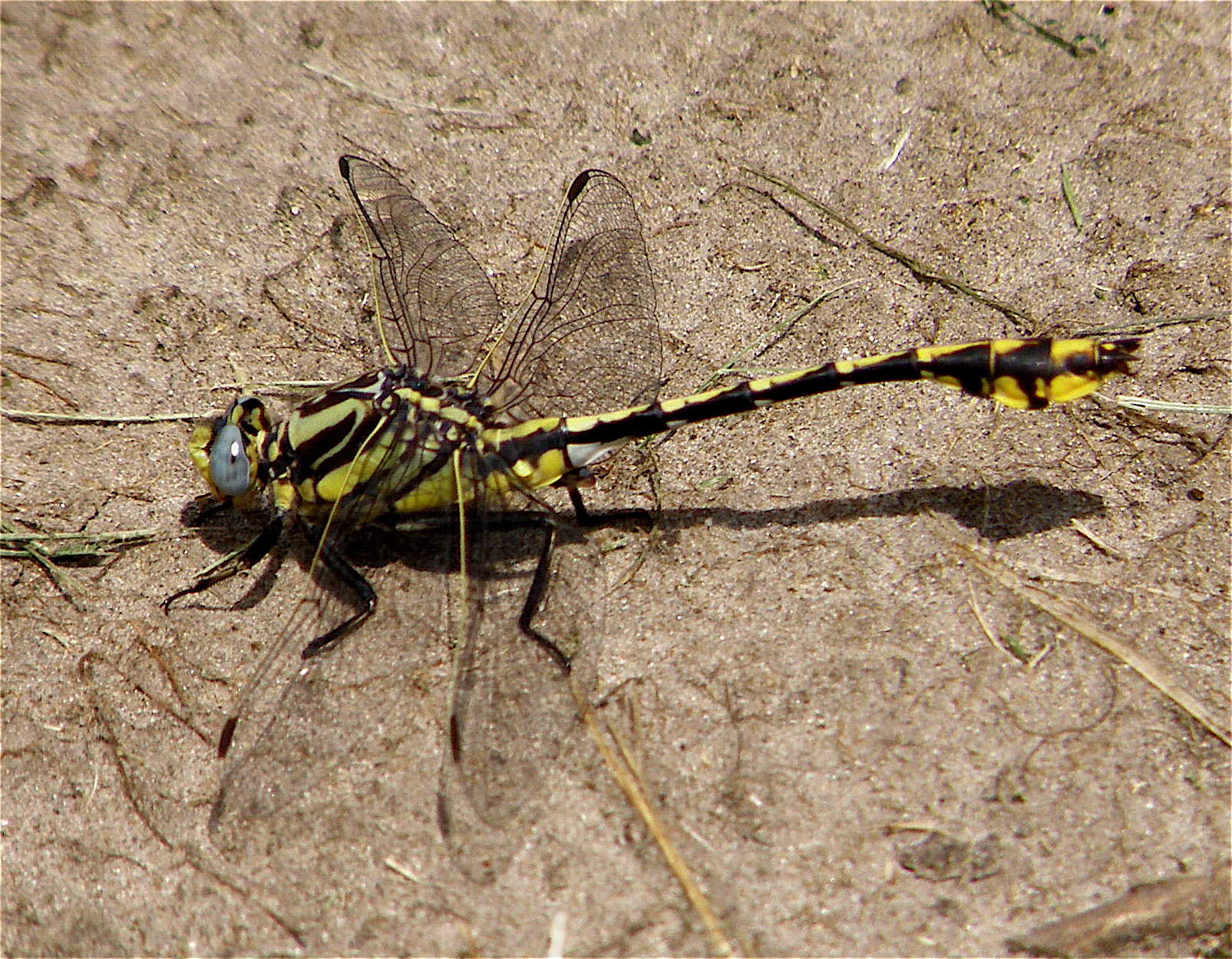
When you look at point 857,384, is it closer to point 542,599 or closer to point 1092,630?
point 1092,630

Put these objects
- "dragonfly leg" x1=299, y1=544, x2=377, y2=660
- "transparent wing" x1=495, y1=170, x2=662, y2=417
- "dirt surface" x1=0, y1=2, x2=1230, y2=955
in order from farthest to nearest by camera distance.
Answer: "transparent wing" x1=495, y1=170, x2=662, y2=417
"dragonfly leg" x1=299, y1=544, x2=377, y2=660
"dirt surface" x1=0, y1=2, x2=1230, y2=955

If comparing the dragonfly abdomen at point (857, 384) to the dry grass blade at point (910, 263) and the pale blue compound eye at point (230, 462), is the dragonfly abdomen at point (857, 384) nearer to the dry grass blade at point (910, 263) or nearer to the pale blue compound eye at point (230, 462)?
the dry grass blade at point (910, 263)

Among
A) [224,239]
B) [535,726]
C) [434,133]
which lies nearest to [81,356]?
[224,239]

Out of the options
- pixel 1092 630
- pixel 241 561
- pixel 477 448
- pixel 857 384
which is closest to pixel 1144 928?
pixel 1092 630

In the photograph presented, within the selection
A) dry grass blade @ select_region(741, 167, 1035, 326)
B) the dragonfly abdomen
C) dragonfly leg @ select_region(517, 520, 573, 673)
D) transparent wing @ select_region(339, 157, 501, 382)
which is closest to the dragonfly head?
transparent wing @ select_region(339, 157, 501, 382)

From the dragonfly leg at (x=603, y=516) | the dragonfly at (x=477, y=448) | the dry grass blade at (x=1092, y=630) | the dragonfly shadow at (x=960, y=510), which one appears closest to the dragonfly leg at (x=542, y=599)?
the dragonfly at (x=477, y=448)

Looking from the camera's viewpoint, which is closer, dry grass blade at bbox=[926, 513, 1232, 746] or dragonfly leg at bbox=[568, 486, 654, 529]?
dry grass blade at bbox=[926, 513, 1232, 746]

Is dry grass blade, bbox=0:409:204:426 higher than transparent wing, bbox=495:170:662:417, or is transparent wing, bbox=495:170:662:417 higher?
transparent wing, bbox=495:170:662:417

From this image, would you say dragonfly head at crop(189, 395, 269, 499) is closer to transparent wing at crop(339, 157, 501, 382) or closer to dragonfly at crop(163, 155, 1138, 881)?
dragonfly at crop(163, 155, 1138, 881)
